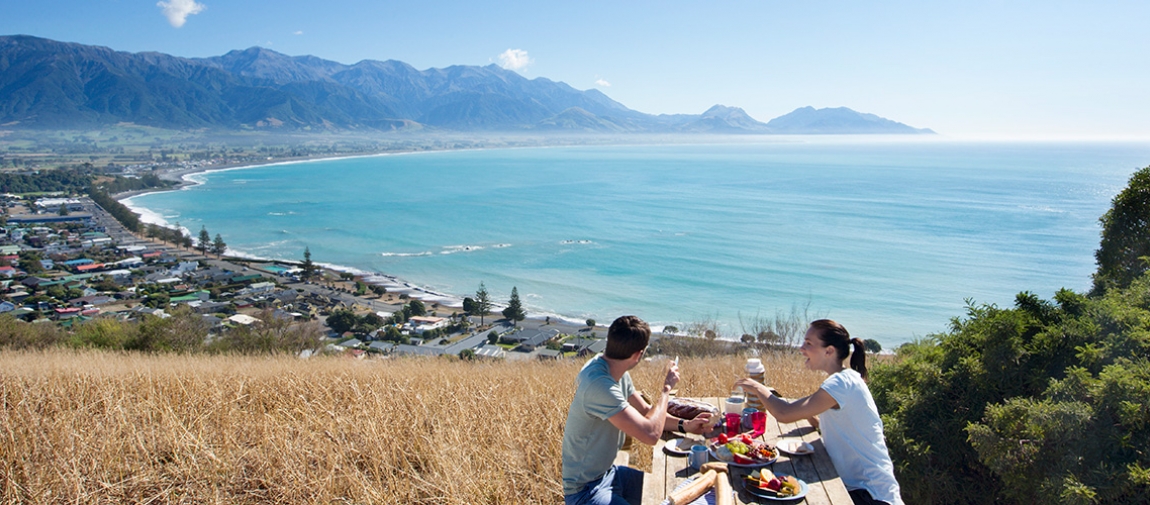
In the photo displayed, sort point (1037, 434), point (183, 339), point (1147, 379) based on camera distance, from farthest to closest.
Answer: point (183, 339)
point (1037, 434)
point (1147, 379)

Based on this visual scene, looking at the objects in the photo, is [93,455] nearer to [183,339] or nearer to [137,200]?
[183,339]

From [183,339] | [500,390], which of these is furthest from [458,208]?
[500,390]

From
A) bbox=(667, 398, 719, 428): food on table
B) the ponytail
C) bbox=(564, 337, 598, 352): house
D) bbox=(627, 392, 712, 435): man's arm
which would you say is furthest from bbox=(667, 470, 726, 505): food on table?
bbox=(564, 337, 598, 352): house

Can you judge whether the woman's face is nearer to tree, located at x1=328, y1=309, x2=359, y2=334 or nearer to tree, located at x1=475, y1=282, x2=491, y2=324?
tree, located at x1=328, y1=309, x2=359, y2=334

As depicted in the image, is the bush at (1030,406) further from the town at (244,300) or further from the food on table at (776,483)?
the town at (244,300)

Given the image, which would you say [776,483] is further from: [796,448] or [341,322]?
[341,322]

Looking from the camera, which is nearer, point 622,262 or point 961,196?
point 622,262
